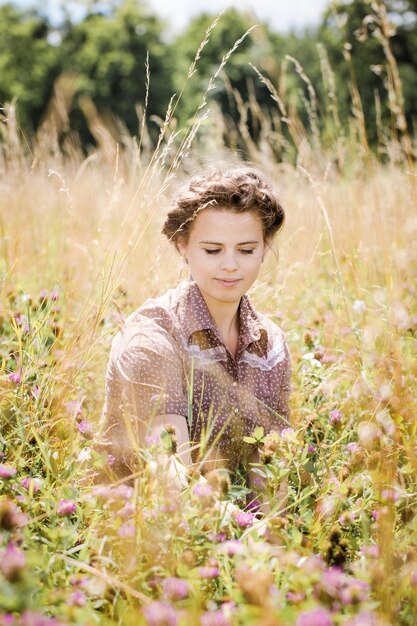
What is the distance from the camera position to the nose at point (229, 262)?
1762mm

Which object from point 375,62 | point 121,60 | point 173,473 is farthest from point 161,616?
point 121,60

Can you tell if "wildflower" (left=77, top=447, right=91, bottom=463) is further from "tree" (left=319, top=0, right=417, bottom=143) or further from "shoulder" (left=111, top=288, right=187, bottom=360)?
"tree" (left=319, top=0, right=417, bottom=143)

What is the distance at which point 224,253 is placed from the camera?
1810 millimetres

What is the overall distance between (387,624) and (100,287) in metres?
1.19

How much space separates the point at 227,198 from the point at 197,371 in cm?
55

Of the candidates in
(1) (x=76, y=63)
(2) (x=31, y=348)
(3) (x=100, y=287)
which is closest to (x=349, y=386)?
(3) (x=100, y=287)

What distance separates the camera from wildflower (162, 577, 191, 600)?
38.1 inches

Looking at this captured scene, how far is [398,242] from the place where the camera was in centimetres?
292

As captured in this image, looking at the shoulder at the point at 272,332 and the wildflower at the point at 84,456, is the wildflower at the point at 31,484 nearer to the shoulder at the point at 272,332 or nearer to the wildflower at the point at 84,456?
the wildflower at the point at 84,456

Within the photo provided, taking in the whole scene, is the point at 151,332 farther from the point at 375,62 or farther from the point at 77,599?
the point at 375,62

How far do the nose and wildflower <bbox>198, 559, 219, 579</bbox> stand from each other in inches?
35.6

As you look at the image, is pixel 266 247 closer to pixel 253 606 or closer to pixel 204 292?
pixel 204 292

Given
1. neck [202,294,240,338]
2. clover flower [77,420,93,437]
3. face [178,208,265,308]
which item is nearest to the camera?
clover flower [77,420,93,437]

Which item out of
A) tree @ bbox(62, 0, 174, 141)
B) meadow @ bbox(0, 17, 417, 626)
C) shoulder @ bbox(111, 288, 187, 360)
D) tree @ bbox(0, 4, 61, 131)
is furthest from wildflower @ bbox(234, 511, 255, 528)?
tree @ bbox(0, 4, 61, 131)
